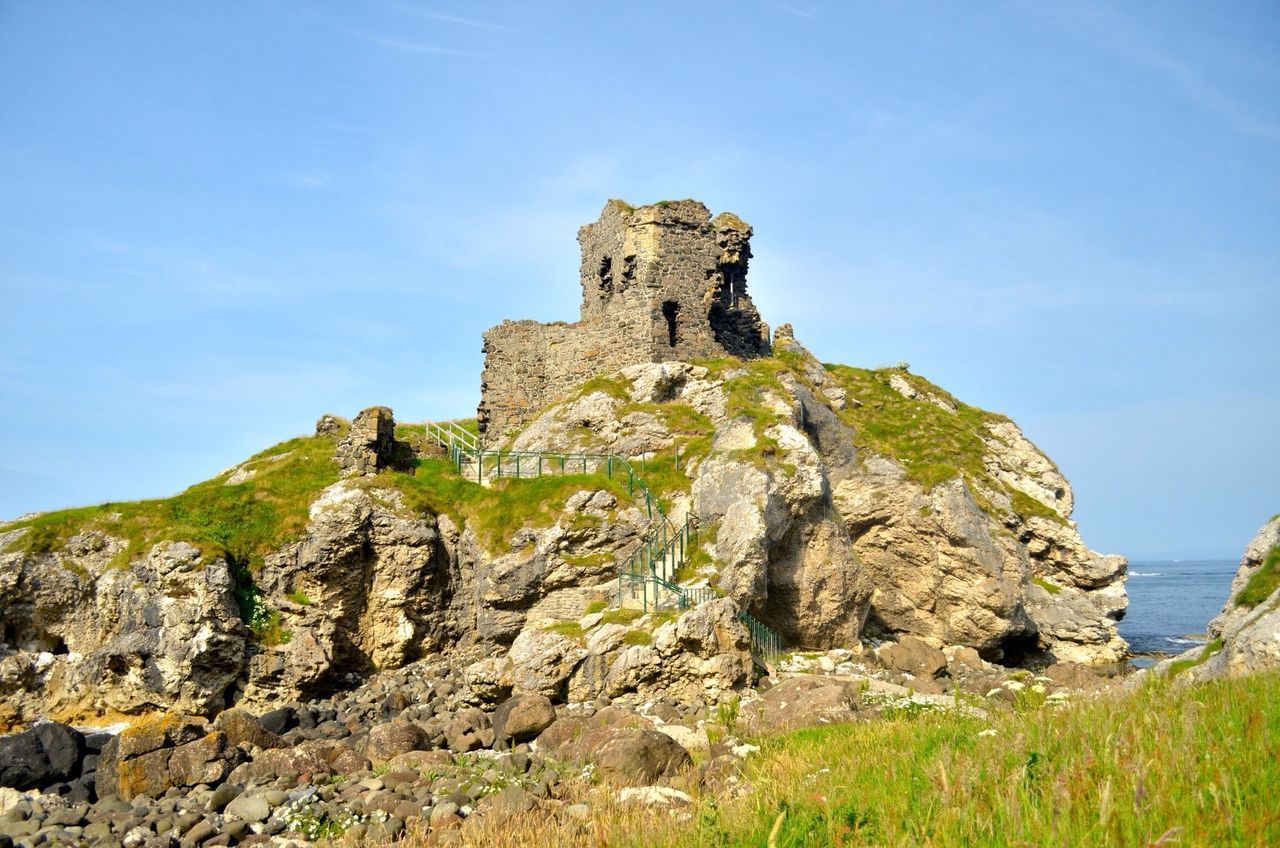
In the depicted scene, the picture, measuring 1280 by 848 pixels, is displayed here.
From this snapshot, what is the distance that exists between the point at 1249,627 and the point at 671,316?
2437cm

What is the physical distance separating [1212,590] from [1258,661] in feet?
402

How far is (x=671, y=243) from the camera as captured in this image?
33281mm

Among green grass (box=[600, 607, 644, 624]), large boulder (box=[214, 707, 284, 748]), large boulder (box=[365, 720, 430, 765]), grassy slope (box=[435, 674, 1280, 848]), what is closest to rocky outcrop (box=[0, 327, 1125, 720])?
green grass (box=[600, 607, 644, 624])

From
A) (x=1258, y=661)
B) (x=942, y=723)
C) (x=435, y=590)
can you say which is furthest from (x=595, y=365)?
(x=1258, y=661)

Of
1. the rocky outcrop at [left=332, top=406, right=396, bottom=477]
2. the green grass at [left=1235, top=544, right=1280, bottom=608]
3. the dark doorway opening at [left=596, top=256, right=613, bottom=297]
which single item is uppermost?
the dark doorway opening at [left=596, top=256, right=613, bottom=297]

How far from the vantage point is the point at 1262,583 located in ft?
43.0

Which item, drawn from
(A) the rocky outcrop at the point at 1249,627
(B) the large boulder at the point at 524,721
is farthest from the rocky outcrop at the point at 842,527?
(A) the rocky outcrop at the point at 1249,627

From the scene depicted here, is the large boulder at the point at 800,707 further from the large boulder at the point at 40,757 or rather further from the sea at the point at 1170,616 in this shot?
the sea at the point at 1170,616

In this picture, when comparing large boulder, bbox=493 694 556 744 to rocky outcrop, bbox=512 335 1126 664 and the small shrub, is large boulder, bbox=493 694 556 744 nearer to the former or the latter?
the small shrub

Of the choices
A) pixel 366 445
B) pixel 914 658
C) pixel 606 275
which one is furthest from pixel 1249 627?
pixel 606 275

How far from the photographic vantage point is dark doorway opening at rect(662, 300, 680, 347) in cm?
3312

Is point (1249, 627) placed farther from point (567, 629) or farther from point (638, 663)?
point (567, 629)

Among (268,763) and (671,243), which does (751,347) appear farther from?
(268,763)

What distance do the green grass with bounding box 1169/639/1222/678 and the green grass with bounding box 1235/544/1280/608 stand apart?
1.31m
